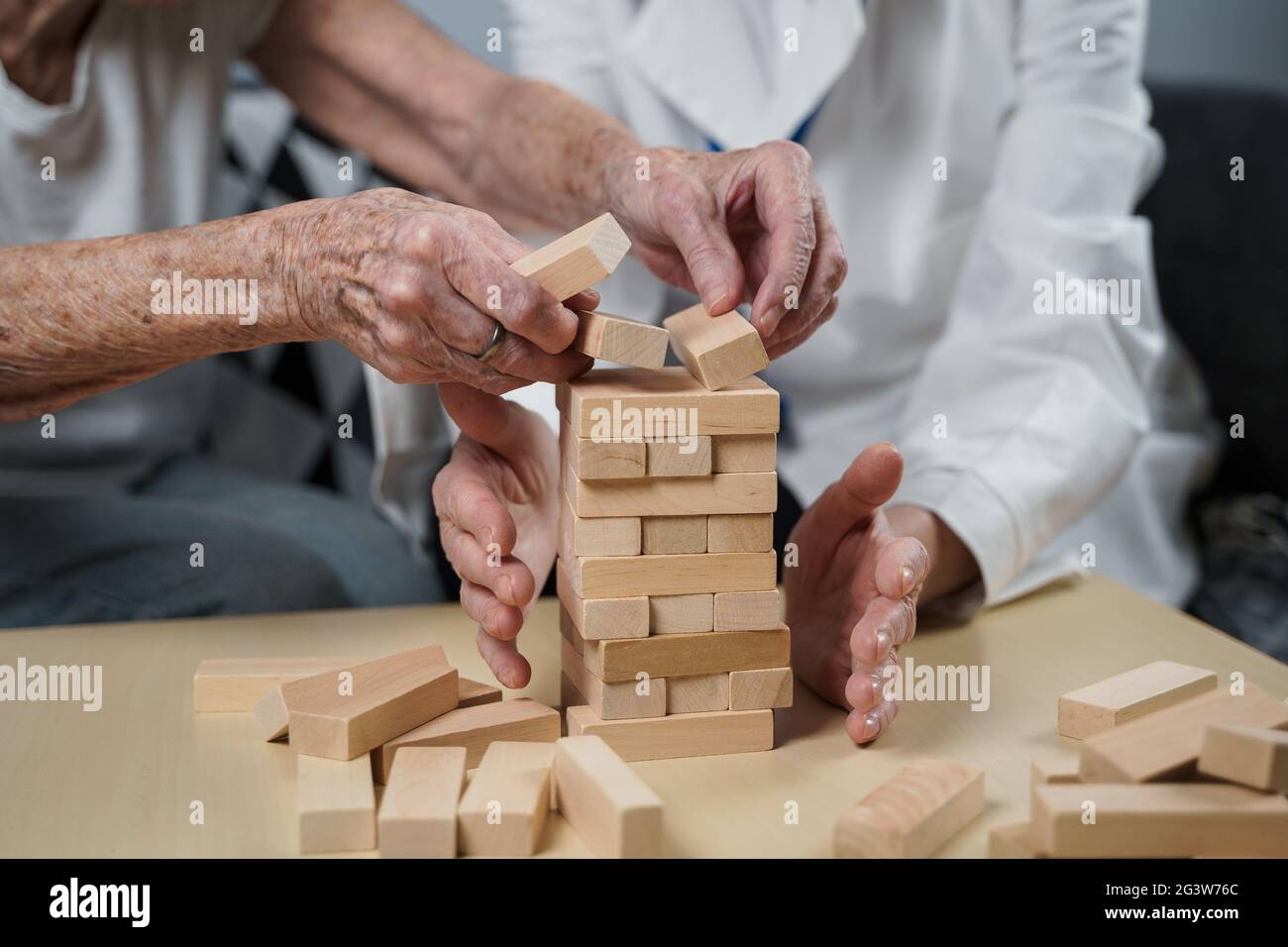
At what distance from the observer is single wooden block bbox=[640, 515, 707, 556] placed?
3.46 ft

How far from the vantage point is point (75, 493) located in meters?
1.81

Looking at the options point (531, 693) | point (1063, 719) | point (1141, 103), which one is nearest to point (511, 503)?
point (531, 693)

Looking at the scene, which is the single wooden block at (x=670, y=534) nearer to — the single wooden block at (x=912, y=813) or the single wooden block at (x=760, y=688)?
the single wooden block at (x=760, y=688)

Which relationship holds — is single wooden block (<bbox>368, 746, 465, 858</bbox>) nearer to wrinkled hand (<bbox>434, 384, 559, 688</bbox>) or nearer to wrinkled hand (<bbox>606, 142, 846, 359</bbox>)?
wrinkled hand (<bbox>434, 384, 559, 688</bbox>)

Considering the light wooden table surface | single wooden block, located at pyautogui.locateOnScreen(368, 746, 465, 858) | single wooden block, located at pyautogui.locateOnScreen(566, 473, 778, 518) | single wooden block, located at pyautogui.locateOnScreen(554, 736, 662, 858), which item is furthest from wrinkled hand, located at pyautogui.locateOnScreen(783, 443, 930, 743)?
single wooden block, located at pyautogui.locateOnScreen(368, 746, 465, 858)

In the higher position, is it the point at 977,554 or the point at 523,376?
the point at 523,376

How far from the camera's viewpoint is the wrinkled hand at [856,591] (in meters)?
1.11

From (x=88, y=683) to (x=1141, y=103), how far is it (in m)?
1.71

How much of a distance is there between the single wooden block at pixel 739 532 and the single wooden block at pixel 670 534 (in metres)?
0.01
